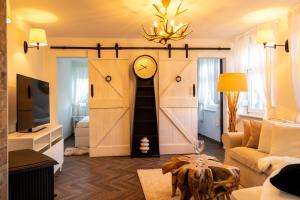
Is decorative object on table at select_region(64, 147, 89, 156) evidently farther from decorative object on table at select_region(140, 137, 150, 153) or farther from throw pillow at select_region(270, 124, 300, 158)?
throw pillow at select_region(270, 124, 300, 158)

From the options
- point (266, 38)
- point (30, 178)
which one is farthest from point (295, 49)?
point (30, 178)

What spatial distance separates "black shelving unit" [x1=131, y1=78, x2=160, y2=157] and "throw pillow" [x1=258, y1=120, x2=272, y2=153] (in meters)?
2.19

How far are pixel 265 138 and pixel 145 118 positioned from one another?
2.53 meters

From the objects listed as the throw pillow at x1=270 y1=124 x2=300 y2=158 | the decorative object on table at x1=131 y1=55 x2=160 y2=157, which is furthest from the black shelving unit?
the throw pillow at x1=270 y1=124 x2=300 y2=158

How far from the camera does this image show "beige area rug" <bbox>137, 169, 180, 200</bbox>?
282 cm

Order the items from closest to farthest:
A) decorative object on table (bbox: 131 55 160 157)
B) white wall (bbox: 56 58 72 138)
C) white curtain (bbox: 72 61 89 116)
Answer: decorative object on table (bbox: 131 55 160 157)
white wall (bbox: 56 58 72 138)
white curtain (bbox: 72 61 89 116)

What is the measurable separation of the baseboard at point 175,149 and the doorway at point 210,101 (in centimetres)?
106

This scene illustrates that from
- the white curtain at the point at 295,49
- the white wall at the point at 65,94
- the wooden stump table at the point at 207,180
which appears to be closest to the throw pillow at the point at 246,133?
the white curtain at the point at 295,49

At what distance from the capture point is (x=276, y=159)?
2412 mm

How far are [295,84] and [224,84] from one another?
1.00m

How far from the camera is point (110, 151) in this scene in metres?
4.89

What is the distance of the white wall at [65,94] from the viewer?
20.8ft

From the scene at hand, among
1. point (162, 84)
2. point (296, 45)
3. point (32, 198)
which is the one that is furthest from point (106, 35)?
point (32, 198)

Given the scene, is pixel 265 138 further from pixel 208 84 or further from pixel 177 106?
pixel 208 84
